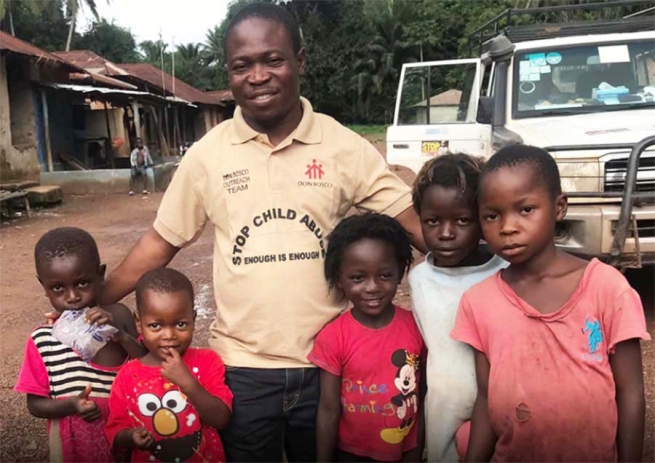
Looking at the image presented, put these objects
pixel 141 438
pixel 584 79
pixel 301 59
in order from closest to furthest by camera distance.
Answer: pixel 141 438 → pixel 301 59 → pixel 584 79

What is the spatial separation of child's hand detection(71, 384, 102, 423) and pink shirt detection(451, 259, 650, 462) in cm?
114

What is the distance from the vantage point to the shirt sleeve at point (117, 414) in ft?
5.87

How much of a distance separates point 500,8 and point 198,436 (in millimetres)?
28851

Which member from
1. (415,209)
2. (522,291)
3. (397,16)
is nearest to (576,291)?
(522,291)

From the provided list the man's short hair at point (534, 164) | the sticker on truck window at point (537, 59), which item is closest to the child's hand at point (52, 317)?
the man's short hair at point (534, 164)

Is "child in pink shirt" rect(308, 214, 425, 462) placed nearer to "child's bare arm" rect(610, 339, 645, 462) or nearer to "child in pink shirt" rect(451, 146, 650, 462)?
"child in pink shirt" rect(451, 146, 650, 462)

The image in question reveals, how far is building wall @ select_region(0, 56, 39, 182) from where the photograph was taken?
40.5 ft

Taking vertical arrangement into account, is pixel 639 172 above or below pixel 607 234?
above

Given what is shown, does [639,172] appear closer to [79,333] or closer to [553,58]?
[553,58]

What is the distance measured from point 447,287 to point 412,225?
284mm

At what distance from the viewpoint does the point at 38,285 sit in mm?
6406

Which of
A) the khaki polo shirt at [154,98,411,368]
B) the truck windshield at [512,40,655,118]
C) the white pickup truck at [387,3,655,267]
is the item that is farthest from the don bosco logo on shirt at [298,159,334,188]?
the truck windshield at [512,40,655,118]

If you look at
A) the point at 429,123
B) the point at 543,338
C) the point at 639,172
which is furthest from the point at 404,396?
the point at 429,123

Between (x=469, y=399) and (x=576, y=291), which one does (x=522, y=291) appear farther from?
(x=469, y=399)
